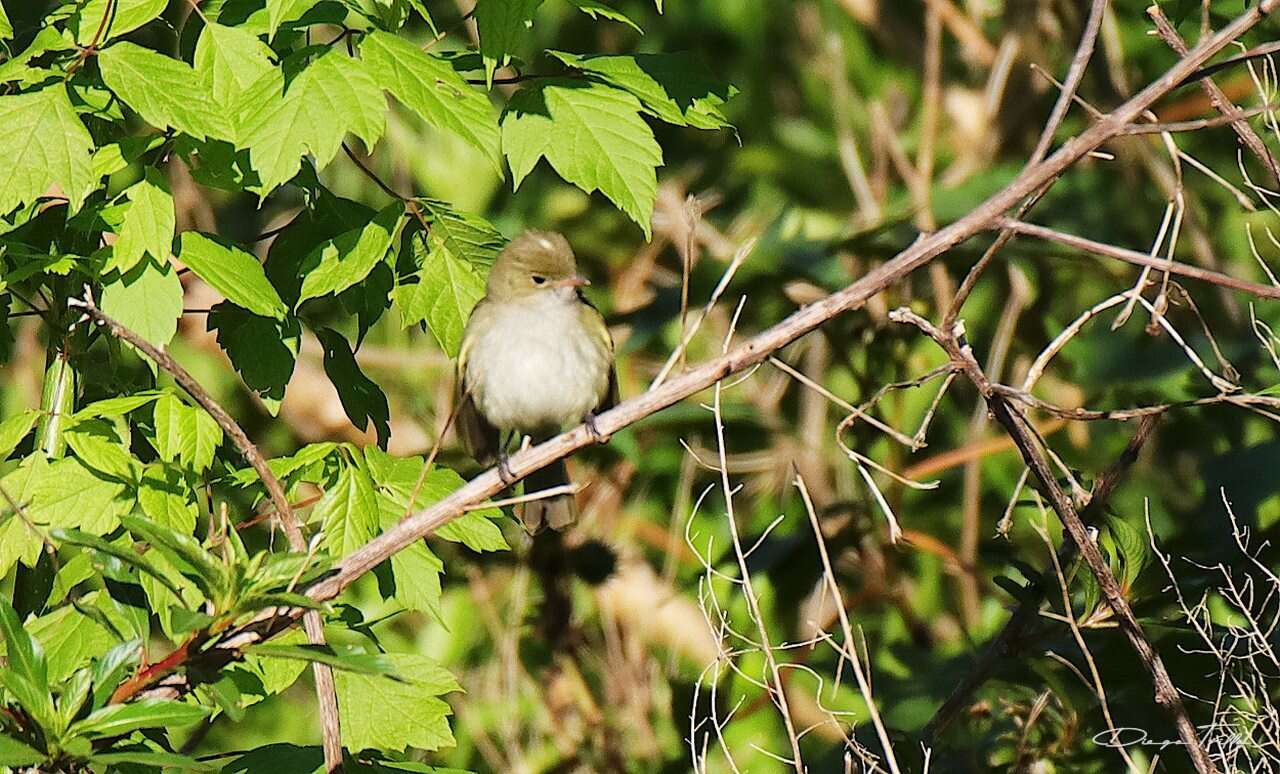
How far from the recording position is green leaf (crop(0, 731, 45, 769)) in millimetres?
2322

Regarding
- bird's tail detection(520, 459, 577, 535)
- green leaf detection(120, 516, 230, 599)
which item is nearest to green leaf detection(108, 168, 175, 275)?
green leaf detection(120, 516, 230, 599)

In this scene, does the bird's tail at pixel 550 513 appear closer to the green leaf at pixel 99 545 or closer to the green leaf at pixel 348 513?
the green leaf at pixel 348 513

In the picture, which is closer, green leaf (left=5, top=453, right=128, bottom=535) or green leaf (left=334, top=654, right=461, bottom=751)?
green leaf (left=5, top=453, right=128, bottom=535)

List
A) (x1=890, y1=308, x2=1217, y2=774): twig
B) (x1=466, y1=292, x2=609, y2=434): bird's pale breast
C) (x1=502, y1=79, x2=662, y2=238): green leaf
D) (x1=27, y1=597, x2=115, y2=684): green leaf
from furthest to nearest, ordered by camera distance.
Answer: (x1=466, y1=292, x2=609, y2=434): bird's pale breast → (x1=502, y1=79, x2=662, y2=238): green leaf → (x1=27, y1=597, x2=115, y2=684): green leaf → (x1=890, y1=308, x2=1217, y2=774): twig

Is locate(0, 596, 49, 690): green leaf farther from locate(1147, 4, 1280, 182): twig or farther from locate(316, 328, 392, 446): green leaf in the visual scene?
locate(1147, 4, 1280, 182): twig

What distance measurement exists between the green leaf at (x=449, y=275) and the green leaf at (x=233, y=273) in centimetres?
31

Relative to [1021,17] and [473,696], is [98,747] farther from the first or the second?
[1021,17]

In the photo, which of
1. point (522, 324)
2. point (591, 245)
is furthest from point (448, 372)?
point (522, 324)

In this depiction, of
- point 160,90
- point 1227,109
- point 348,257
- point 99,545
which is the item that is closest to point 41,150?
point 160,90

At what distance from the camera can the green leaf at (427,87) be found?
112 inches

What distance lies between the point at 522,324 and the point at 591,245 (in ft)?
9.59

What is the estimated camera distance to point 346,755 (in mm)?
3094

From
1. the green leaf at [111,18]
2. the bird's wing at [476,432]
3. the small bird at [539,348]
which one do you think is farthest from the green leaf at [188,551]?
the bird's wing at [476,432]

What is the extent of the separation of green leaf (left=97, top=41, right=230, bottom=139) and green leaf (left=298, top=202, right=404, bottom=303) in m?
0.34
